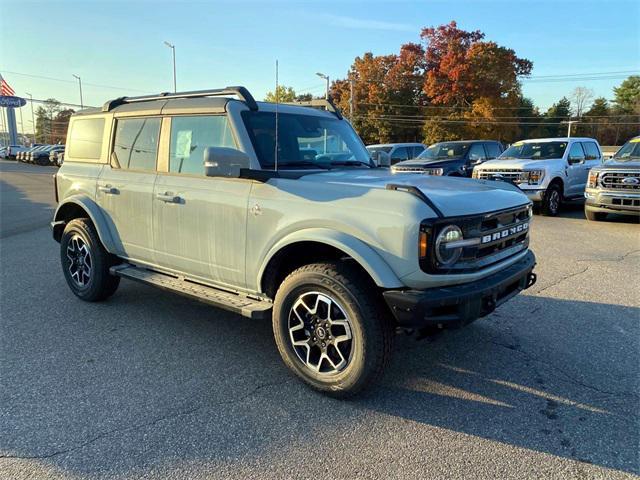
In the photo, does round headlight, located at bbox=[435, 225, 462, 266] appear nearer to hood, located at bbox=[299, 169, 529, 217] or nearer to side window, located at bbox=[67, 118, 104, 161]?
hood, located at bbox=[299, 169, 529, 217]

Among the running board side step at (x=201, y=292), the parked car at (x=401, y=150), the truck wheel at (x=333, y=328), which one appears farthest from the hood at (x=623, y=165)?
the running board side step at (x=201, y=292)

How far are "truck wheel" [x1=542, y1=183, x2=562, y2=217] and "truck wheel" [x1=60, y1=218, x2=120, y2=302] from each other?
10219 millimetres

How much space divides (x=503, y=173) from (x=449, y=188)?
9455mm

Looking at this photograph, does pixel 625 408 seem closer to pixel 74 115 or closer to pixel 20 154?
pixel 74 115

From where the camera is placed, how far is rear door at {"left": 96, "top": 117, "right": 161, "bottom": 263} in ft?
14.9

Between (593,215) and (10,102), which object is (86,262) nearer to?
(593,215)

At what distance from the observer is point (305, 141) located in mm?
4273

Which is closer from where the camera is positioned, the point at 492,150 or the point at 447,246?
the point at 447,246

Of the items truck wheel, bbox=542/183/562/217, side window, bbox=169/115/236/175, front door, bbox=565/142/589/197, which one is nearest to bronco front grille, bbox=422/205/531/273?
side window, bbox=169/115/236/175

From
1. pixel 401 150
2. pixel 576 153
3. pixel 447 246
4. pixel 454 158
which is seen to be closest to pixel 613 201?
pixel 576 153

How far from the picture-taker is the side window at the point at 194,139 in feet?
13.1

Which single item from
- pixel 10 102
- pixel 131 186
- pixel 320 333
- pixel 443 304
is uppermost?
pixel 10 102

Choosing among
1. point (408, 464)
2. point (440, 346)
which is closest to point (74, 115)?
point (440, 346)

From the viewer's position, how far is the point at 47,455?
2.67 metres
